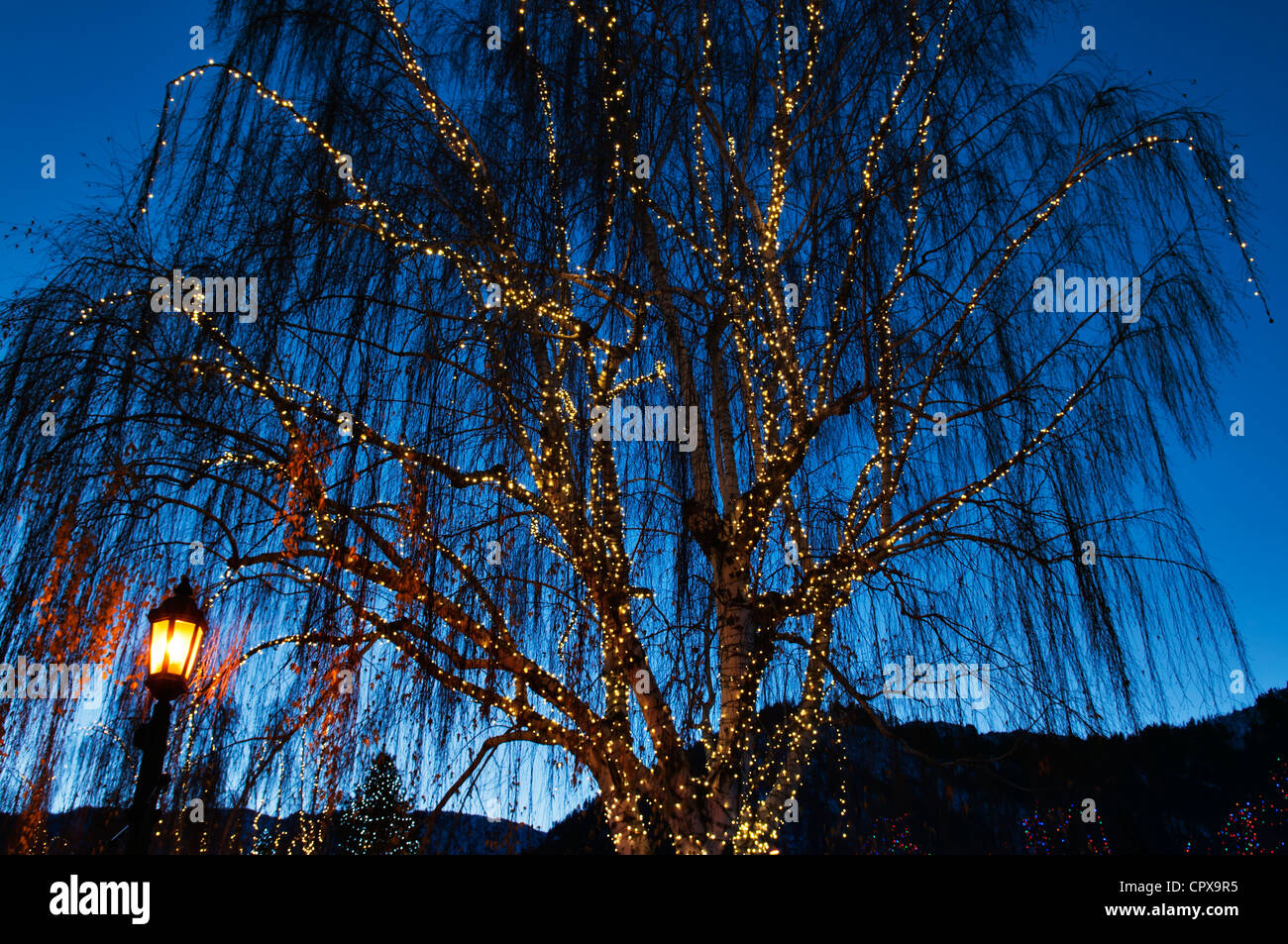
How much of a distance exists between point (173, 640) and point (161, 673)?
160 millimetres

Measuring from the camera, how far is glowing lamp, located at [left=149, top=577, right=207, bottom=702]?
117 inches

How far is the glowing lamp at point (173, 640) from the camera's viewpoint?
2.98 meters

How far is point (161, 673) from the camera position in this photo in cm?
303

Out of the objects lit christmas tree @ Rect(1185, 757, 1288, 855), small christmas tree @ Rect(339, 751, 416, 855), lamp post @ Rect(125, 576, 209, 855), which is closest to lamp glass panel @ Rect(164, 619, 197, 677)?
lamp post @ Rect(125, 576, 209, 855)

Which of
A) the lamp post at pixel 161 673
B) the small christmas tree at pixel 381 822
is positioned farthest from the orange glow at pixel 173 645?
the small christmas tree at pixel 381 822

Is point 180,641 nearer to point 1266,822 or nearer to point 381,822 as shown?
point 381,822

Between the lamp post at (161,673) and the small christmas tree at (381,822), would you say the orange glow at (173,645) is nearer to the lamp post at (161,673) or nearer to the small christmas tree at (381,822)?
the lamp post at (161,673)

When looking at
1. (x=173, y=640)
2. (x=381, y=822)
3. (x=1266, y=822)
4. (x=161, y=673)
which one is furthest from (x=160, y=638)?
(x=1266, y=822)

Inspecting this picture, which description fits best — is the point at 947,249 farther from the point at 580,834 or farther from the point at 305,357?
the point at 580,834

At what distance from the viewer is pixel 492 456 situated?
10.4 ft

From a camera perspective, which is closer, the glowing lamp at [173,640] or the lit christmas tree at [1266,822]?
the glowing lamp at [173,640]
